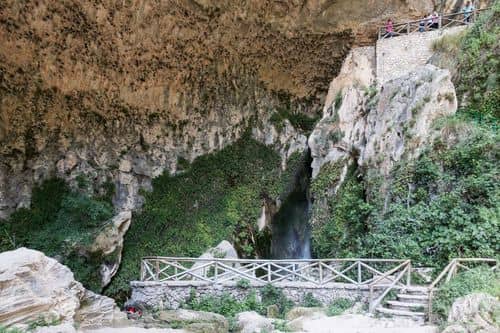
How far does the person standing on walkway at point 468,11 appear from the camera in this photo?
12.9 m

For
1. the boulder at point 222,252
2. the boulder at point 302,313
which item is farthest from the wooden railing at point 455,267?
the boulder at point 222,252

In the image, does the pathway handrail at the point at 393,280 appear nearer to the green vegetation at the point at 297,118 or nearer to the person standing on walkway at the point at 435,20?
the person standing on walkway at the point at 435,20

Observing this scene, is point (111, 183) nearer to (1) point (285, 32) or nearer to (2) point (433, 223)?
(1) point (285, 32)

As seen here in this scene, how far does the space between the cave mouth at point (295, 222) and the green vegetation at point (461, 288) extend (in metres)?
7.46

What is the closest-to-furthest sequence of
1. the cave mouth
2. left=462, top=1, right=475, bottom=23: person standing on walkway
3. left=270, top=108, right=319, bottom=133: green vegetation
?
left=462, top=1, right=475, bottom=23: person standing on walkway, the cave mouth, left=270, top=108, right=319, bottom=133: green vegetation

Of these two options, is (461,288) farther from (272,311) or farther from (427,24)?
(427,24)

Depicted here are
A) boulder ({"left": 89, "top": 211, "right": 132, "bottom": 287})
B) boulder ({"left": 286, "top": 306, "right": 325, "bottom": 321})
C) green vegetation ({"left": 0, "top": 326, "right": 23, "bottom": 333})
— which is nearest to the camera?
green vegetation ({"left": 0, "top": 326, "right": 23, "bottom": 333})

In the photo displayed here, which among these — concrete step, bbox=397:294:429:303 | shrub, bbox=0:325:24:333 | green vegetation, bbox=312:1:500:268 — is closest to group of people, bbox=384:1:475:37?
green vegetation, bbox=312:1:500:268

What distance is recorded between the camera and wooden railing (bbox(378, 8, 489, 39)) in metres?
13.1

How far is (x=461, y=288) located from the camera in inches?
263

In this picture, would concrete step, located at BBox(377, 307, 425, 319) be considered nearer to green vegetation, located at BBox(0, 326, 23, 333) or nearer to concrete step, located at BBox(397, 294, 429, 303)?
concrete step, located at BBox(397, 294, 429, 303)

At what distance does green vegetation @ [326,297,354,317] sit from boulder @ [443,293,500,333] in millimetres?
2475

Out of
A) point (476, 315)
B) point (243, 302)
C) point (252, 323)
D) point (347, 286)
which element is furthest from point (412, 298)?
point (243, 302)

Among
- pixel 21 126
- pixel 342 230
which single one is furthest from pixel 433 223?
pixel 21 126
